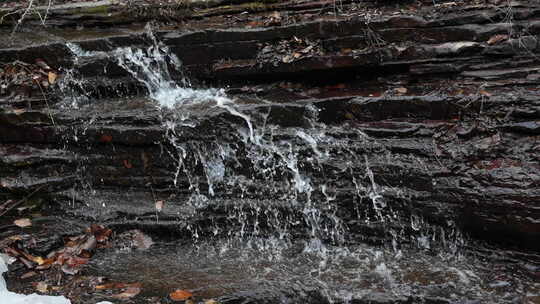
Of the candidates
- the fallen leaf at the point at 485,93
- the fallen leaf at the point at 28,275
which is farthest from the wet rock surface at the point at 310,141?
the fallen leaf at the point at 28,275

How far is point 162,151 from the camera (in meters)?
5.05

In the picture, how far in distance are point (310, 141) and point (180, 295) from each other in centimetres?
201

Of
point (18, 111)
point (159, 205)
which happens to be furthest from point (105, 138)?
point (18, 111)

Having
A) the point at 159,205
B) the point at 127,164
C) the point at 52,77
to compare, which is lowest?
the point at 159,205

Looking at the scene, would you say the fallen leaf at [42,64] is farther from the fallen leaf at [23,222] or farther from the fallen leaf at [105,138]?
the fallen leaf at [23,222]

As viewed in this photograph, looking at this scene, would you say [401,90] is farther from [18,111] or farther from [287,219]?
[18,111]

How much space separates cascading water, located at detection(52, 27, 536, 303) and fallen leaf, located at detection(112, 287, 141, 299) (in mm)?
176

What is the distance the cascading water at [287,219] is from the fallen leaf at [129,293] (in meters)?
0.18

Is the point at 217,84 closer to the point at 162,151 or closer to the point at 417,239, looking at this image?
the point at 162,151

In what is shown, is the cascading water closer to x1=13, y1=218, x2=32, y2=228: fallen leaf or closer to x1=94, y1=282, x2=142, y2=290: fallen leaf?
x1=94, y1=282, x2=142, y2=290: fallen leaf

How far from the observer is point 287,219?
15.4ft

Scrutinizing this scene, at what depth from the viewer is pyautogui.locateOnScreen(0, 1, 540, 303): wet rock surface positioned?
4.09m

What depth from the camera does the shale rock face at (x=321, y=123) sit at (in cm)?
425

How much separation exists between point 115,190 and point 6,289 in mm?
1514
